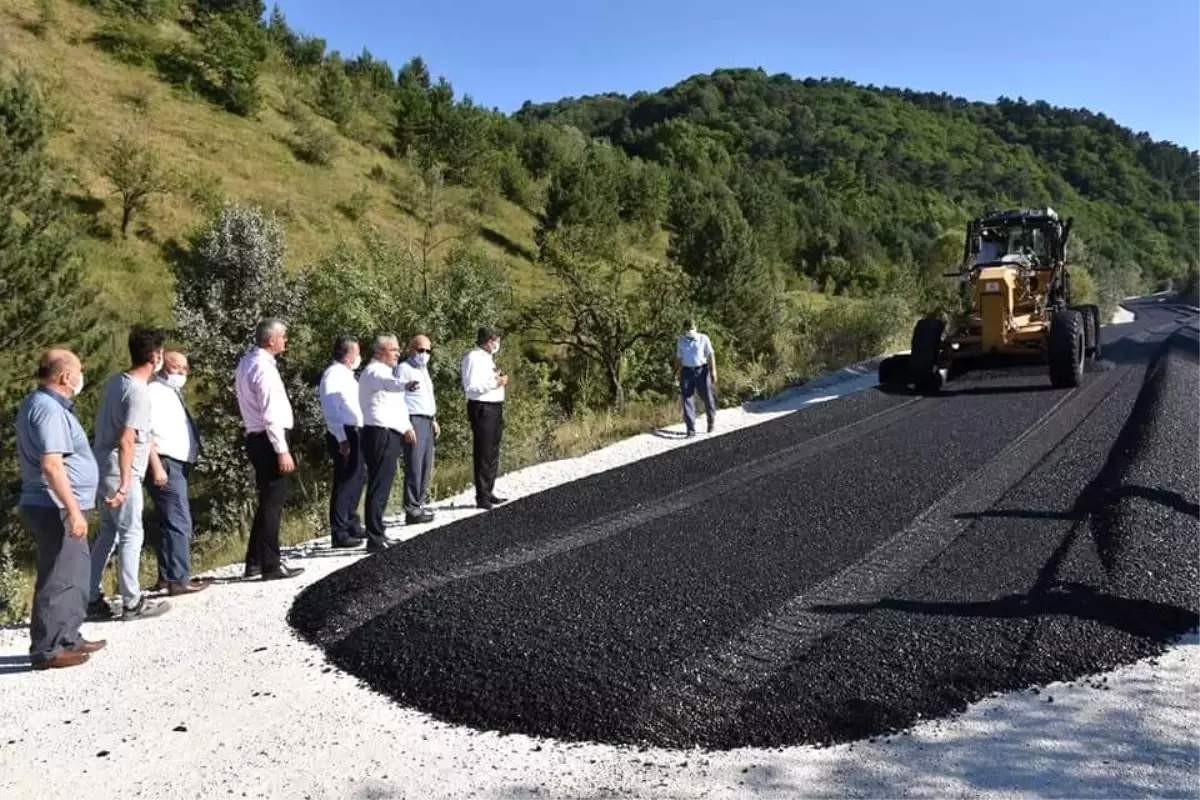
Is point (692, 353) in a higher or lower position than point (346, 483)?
higher

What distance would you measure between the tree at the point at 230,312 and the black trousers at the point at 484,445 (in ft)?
41.1

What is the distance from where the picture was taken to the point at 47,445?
426 centimetres

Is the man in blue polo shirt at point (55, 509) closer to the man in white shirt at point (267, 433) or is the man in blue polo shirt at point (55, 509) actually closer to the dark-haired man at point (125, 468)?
the dark-haired man at point (125, 468)

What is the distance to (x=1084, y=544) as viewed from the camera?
5.36 metres

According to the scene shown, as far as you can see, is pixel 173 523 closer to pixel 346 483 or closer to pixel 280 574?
pixel 280 574

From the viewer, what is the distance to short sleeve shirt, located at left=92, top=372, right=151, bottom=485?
4941 mm

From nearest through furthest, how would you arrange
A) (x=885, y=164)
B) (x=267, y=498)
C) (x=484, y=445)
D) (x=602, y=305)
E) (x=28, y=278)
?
(x=267, y=498), (x=484, y=445), (x=28, y=278), (x=602, y=305), (x=885, y=164)

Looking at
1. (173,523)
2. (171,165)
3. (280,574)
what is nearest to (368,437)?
(280,574)

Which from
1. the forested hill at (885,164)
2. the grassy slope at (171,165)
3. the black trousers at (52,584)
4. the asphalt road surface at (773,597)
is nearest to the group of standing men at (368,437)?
the asphalt road surface at (773,597)

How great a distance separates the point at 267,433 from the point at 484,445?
229 centimetres

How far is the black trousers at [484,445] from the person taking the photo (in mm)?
7625

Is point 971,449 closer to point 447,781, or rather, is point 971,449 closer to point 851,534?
point 851,534

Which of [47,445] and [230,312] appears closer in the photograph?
[47,445]

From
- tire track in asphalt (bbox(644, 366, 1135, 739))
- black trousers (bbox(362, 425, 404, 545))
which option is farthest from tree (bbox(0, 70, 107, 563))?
tire track in asphalt (bbox(644, 366, 1135, 739))
